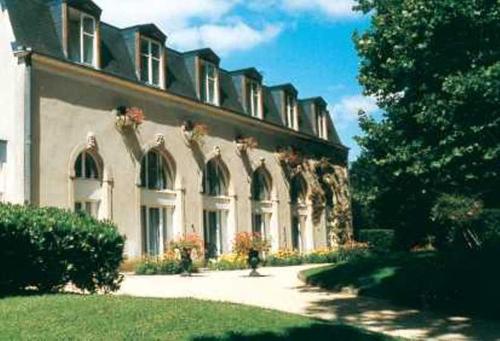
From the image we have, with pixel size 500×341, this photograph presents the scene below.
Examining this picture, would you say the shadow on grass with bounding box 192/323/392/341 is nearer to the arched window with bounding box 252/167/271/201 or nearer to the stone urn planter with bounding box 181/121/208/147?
the stone urn planter with bounding box 181/121/208/147

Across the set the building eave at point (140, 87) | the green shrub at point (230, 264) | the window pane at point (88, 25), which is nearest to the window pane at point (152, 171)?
the building eave at point (140, 87)

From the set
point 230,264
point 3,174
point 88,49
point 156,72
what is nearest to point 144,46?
point 156,72

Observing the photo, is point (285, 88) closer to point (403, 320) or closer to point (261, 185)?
point (261, 185)

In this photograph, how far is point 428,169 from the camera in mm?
13719

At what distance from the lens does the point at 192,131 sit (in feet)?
95.5

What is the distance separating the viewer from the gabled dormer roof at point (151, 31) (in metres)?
27.0

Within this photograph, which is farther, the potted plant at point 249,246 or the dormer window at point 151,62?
the dormer window at point 151,62

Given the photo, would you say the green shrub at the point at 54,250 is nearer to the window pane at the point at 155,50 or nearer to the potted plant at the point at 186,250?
the potted plant at the point at 186,250

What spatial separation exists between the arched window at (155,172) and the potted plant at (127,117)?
176cm

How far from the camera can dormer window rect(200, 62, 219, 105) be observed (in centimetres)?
3122

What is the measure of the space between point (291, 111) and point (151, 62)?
13.7 meters

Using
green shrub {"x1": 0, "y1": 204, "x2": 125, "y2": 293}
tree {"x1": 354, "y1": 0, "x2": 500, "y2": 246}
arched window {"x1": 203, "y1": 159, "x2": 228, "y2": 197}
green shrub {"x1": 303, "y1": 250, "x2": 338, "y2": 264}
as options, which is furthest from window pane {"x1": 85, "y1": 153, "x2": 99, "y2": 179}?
tree {"x1": 354, "y1": 0, "x2": 500, "y2": 246}

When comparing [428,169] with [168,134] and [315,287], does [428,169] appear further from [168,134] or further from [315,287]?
[168,134]

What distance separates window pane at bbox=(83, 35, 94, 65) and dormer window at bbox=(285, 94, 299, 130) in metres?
16.4
